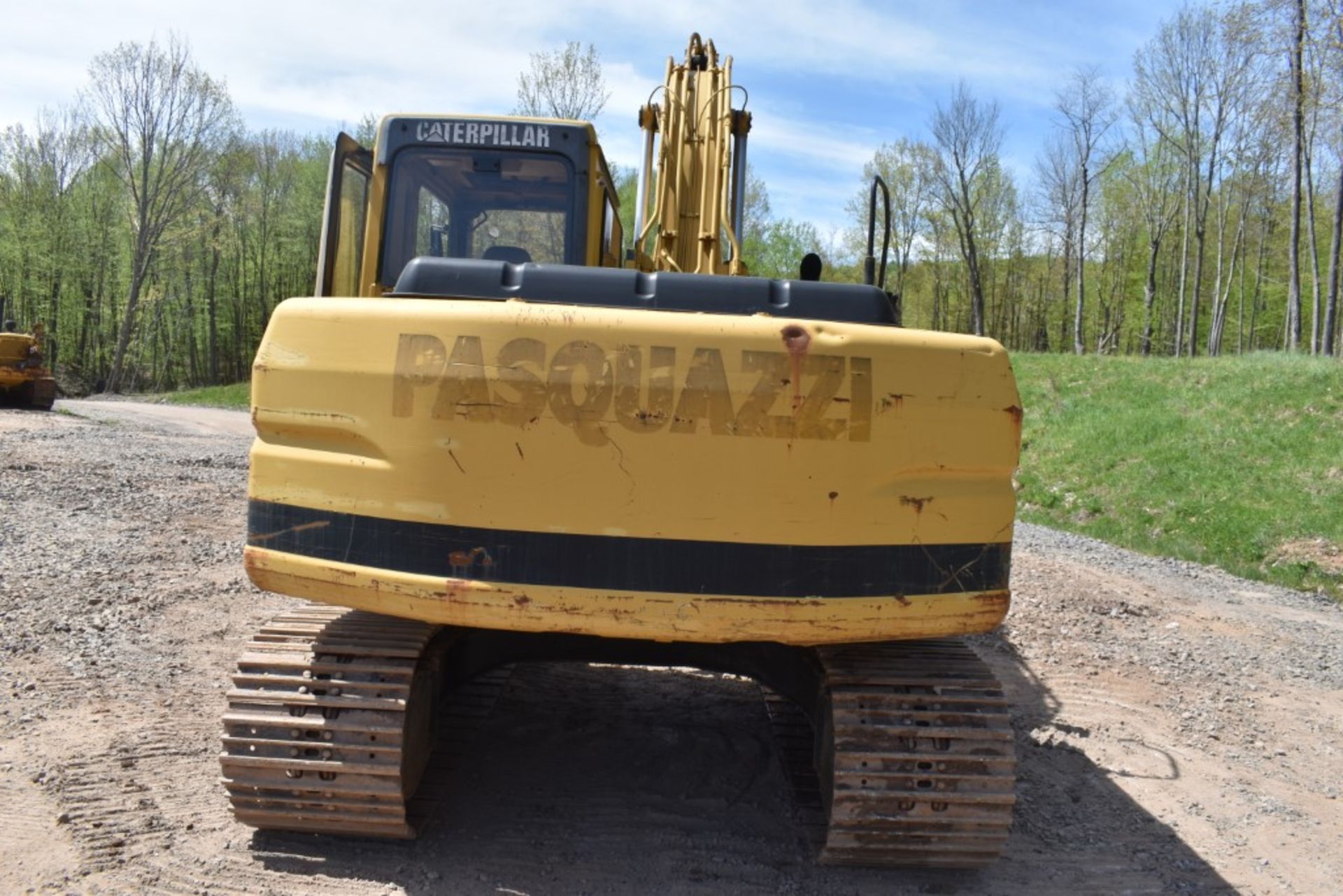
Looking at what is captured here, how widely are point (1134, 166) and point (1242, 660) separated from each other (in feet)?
121

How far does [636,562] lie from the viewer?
9.25ft

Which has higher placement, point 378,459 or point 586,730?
point 378,459

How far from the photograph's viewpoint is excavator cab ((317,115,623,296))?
427 cm

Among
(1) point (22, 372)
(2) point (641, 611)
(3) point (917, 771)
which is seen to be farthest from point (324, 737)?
(1) point (22, 372)

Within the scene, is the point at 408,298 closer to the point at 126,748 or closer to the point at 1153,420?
the point at 126,748

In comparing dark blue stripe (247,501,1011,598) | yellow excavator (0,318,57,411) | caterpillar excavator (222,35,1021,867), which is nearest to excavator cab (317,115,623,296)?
caterpillar excavator (222,35,1021,867)

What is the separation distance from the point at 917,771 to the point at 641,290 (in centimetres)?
169

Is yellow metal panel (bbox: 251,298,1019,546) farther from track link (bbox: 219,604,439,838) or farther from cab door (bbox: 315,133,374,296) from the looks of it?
cab door (bbox: 315,133,374,296)

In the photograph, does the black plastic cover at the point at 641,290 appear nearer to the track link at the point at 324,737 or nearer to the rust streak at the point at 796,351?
the rust streak at the point at 796,351

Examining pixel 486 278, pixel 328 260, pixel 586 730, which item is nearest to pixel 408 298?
pixel 486 278

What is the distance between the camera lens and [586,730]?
462 cm

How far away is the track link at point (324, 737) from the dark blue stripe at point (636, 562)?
0.51 m

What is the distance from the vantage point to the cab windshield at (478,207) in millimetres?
4281

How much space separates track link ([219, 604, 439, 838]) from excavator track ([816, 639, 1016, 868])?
134cm
